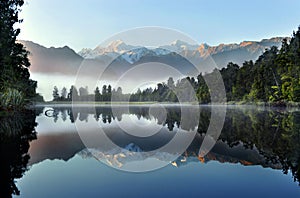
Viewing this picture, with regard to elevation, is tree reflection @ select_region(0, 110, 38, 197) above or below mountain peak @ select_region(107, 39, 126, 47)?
below

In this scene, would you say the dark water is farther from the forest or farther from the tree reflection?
the forest

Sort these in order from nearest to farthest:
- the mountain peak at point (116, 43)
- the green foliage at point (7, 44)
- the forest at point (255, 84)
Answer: the mountain peak at point (116, 43) < the green foliage at point (7, 44) < the forest at point (255, 84)

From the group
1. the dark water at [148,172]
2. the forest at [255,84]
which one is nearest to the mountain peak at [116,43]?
the dark water at [148,172]

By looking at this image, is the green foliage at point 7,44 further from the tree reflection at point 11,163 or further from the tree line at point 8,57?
the tree reflection at point 11,163

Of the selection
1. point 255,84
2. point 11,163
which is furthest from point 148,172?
point 255,84

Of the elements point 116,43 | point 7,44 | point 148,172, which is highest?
point 7,44

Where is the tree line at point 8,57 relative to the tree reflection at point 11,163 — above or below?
above

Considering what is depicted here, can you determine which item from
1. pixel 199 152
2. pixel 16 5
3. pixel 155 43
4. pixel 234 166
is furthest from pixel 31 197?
pixel 16 5

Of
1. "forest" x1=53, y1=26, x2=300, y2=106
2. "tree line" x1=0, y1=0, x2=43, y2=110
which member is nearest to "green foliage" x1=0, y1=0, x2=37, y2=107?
"tree line" x1=0, y1=0, x2=43, y2=110

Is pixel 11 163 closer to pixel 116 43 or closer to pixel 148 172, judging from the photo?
pixel 148 172
